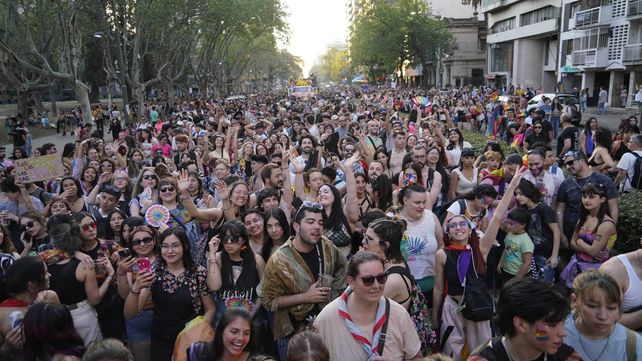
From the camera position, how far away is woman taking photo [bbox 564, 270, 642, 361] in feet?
8.98

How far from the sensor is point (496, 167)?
21.5 ft

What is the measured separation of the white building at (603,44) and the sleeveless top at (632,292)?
30957 millimetres

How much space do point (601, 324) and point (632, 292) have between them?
0.88 m

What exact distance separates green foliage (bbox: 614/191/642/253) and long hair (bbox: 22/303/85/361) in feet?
19.6

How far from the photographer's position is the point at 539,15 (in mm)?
41781

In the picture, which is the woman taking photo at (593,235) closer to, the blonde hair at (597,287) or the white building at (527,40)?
the blonde hair at (597,287)

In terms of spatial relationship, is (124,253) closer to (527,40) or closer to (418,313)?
(418,313)

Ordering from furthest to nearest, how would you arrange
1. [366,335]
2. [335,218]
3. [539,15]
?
1. [539,15]
2. [335,218]
3. [366,335]

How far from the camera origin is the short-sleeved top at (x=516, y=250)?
457 centimetres

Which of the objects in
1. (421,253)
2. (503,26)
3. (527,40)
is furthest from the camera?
(503,26)

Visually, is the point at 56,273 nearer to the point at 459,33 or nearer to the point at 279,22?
the point at 279,22

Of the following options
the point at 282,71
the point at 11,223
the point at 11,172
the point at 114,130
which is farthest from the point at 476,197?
the point at 282,71

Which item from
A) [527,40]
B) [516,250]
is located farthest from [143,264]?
[527,40]

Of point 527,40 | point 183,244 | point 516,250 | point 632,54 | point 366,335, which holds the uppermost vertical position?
point 527,40
